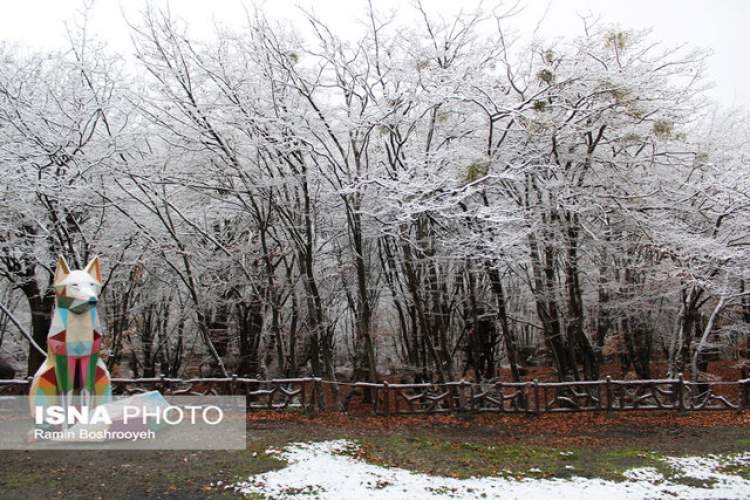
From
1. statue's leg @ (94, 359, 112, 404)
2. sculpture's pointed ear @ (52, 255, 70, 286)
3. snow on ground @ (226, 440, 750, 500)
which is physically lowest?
snow on ground @ (226, 440, 750, 500)

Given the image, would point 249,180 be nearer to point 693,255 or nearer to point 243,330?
point 243,330

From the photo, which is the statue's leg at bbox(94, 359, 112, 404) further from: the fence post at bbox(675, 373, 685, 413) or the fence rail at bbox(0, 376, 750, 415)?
the fence post at bbox(675, 373, 685, 413)

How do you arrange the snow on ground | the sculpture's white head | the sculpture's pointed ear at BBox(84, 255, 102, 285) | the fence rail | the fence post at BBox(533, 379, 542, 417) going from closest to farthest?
the snow on ground, the sculpture's white head, the sculpture's pointed ear at BBox(84, 255, 102, 285), the fence post at BBox(533, 379, 542, 417), the fence rail

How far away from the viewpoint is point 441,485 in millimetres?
6797

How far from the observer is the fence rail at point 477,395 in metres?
12.2

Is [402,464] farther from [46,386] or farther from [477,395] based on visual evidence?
[46,386]

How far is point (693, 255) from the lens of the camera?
1257 cm

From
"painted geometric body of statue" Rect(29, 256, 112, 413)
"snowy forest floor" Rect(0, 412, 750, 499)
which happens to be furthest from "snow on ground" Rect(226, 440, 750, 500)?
"painted geometric body of statue" Rect(29, 256, 112, 413)

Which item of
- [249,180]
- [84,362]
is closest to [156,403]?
[84,362]

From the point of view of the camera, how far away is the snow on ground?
21.2 feet

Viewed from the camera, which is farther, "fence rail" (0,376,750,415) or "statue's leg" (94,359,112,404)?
"fence rail" (0,376,750,415)

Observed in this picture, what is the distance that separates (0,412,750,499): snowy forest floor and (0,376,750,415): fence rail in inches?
47.6

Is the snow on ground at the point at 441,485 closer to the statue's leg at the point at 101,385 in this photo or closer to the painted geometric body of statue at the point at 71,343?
the statue's leg at the point at 101,385

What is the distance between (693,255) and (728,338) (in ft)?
33.2
